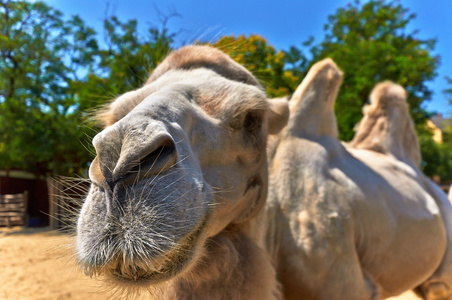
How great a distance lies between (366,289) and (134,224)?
1.90m

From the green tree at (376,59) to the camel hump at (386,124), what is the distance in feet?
35.9

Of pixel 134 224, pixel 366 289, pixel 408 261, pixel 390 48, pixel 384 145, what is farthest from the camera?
pixel 390 48

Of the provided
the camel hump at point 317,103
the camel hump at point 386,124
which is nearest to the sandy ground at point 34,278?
the camel hump at point 317,103

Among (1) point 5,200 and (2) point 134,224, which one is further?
(1) point 5,200

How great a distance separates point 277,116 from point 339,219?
2.53 feet

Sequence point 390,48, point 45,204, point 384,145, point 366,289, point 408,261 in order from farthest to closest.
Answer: point 390,48 → point 45,204 → point 384,145 → point 408,261 → point 366,289

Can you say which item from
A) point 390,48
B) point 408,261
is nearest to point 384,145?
point 408,261

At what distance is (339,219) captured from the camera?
238 centimetres

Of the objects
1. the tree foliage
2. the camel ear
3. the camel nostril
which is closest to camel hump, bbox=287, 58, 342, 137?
the camel ear

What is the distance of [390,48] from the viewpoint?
16.6m

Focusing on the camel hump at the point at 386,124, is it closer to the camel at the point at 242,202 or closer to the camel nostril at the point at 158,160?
the camel at the point at 242,202

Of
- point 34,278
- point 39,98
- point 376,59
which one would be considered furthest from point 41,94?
point 376,59

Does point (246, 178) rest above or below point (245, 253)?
above

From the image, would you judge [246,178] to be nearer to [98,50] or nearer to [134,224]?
[134,224]
